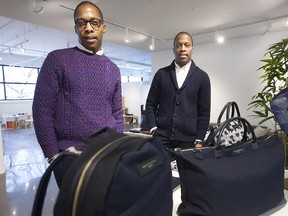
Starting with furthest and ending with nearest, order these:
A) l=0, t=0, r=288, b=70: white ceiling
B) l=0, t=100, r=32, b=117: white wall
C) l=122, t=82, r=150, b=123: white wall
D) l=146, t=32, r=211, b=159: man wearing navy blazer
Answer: l=0, t=100, r=32, b=117: white wall < l=122, t=82, r=150, b=123: white wall < l=0, t=0, r=288, b=70: white ceiling < l=146, t=32, r=211, b=159: man wearing navy blazer

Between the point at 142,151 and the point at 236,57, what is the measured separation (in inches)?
233

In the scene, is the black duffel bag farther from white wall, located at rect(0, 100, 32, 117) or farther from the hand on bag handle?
white wall, located at rect(0, 100, 32, 117)

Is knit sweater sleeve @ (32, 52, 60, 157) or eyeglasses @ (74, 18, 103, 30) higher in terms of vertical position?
eyeglasses @ (74, 18, 103, 30)

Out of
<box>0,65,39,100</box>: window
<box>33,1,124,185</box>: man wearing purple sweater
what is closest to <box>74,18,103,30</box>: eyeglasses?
<box>33,1,124,185</box>: man wearing purple sweater

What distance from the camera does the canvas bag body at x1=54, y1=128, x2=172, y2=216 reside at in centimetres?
42

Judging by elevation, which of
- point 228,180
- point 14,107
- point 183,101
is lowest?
point 14,107

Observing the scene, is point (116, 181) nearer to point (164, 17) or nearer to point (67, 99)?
point (67, 99)

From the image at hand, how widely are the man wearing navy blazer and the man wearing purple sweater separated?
2.00 feet

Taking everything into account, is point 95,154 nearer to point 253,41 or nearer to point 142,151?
point 142,151

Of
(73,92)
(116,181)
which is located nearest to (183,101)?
(73,92)

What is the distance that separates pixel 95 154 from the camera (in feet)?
1.55

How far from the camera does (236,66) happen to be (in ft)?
18.8

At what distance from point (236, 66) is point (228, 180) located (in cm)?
563

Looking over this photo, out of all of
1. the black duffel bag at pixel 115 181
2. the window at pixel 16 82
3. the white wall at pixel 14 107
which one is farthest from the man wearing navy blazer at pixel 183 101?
the white wall at pixel 14 107
